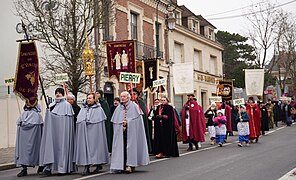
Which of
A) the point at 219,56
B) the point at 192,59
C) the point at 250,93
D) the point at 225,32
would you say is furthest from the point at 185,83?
the point at 225,32

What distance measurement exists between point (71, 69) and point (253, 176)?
932 centimetres

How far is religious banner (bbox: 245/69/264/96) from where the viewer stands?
87.2 feet

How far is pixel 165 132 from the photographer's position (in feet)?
49.8

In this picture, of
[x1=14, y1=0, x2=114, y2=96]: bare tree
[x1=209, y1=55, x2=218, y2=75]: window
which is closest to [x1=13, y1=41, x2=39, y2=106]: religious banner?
[x1=14, y1=0, x2=114, y2=96]: bare tree

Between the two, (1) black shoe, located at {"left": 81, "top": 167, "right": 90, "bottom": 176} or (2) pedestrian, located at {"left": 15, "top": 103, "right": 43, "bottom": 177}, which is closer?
(1) black shoe, located at {"left": 81, "top": 167, "right": 90, "bottom": 176}

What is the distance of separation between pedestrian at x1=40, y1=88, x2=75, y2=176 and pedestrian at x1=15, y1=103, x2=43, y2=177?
0.50 meters

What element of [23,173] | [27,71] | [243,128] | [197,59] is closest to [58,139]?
[23,173]

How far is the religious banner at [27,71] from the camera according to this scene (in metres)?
13.1

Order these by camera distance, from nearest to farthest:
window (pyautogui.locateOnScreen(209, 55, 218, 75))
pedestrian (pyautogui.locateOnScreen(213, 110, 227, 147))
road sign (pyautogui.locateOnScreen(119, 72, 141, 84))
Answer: road sign (pyautogui.locateOnScreen(119, 72, 141, 84))
pedestrian (pyautogui.locateOnScreen(213, 110, 227, 147))
window (pyautogui.locateOnScreen(209, 55, 218, 75))

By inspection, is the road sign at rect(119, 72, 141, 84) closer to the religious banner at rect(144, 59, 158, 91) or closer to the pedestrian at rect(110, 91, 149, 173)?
the pedestrian at rect(110, 91, 149, 173)

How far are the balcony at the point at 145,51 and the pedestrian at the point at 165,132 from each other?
13127 millimetres

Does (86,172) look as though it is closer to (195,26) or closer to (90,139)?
(90,139)

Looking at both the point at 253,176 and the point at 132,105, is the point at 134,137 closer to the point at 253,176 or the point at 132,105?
the point at 132,105

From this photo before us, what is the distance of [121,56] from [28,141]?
592 centimetres
